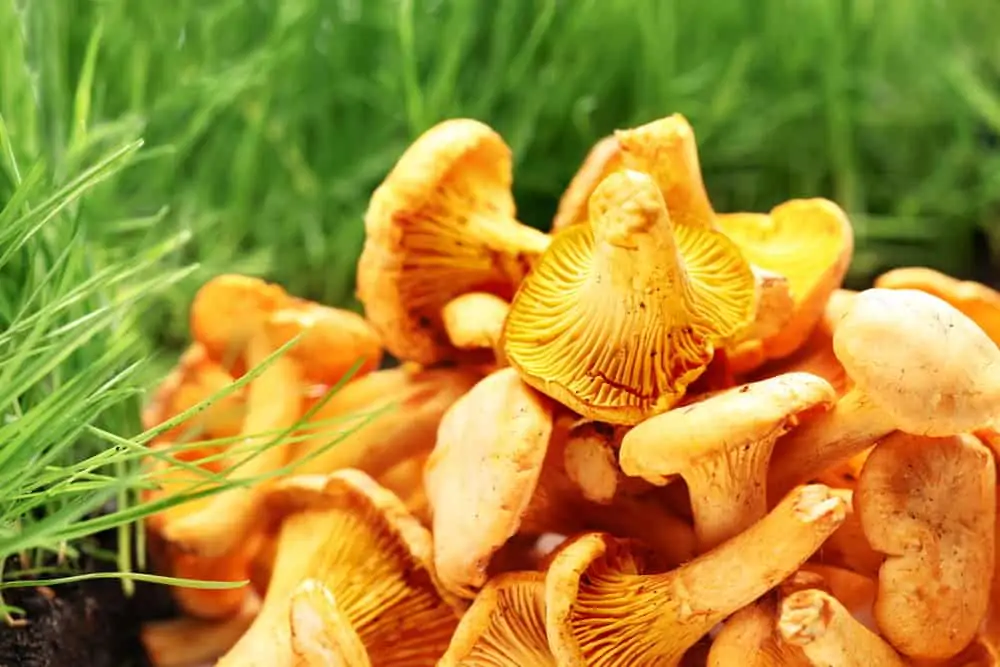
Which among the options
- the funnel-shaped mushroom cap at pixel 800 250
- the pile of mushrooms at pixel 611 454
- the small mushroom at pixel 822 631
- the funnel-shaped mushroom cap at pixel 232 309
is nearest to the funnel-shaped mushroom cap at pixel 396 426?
the pile of mushrooms at pixel 611 454

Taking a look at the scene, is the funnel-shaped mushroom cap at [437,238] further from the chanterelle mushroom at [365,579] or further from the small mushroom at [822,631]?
the small mushroom at [822,631]

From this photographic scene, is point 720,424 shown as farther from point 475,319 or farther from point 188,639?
point 188,639

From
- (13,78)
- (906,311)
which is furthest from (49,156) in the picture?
(906,311)

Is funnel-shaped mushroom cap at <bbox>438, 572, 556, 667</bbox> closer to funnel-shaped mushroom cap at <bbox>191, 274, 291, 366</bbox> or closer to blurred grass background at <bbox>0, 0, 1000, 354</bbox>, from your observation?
funnel-shaped mushroom cap at <bbox>191, 274, 291, 366</bbox>

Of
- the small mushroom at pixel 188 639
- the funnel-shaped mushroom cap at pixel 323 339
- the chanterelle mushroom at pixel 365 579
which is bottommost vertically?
the small mushroom at pixel 188 639

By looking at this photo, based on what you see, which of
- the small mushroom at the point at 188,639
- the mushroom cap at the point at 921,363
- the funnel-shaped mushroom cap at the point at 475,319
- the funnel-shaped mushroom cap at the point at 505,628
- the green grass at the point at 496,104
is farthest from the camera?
the green grass at the point at 496,104

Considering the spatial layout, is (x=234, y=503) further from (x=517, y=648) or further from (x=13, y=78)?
(x=13, y=78)

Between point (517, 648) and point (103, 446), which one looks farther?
point (103, 446)
